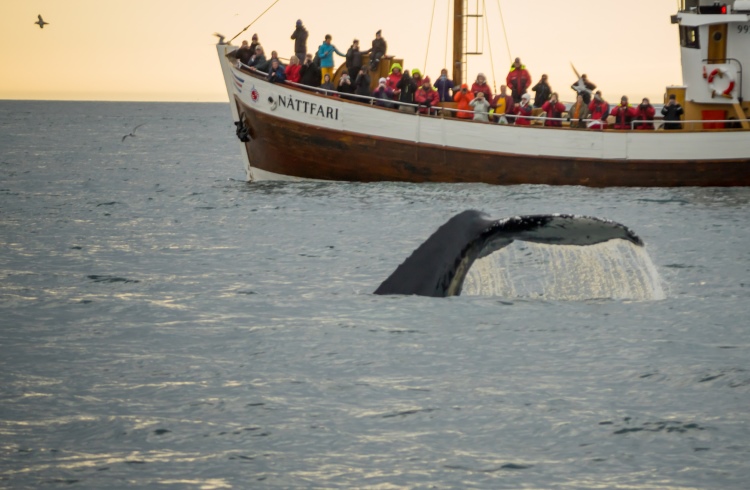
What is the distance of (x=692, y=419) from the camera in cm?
1059

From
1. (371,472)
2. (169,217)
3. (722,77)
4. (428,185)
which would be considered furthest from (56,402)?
(722,77)

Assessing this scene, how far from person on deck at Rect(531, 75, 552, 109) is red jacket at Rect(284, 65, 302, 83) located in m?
6.95

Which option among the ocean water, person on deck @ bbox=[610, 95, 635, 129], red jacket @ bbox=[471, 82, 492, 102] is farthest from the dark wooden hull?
the ocean water

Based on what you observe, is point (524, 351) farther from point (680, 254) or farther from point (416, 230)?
point (416, 230)

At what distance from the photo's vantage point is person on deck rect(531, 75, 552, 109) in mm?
34625

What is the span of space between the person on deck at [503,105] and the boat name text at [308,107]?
4589mm

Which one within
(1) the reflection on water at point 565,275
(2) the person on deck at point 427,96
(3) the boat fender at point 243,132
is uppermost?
(2) the person on deck at point 427,96

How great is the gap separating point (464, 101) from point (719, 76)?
731 cm

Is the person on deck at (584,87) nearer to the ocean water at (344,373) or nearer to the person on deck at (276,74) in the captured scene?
the person on deck at (276,74)

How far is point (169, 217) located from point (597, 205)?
11201 millimetres

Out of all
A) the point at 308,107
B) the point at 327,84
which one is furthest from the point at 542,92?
the point at 308,107

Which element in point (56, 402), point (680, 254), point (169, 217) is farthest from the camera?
point (169, 217)

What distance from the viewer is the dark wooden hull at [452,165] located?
3547 centimetres

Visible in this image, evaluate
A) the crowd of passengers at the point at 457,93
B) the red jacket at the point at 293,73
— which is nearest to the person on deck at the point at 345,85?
the crowd of passengers at the point at 457,93
